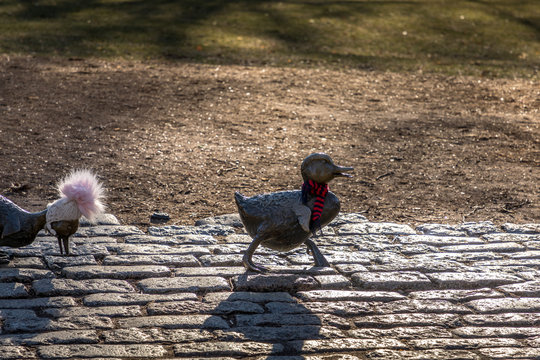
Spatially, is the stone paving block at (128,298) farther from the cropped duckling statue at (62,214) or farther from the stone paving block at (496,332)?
the stone paving block at (496,332)

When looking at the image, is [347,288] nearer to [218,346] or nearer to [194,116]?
[218,346]

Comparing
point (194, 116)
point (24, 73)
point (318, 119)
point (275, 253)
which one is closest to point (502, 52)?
point (318, 119)

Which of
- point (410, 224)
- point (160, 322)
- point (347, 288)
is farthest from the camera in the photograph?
point (410, 224)

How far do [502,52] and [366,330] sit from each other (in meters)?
→ 12.4

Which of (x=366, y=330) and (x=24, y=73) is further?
(x=24, y=73)

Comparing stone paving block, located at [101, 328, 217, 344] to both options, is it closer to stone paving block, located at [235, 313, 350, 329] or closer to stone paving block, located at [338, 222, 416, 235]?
stone paving block, located at [235, 313, 350, 329]

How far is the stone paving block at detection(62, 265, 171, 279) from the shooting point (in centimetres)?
471

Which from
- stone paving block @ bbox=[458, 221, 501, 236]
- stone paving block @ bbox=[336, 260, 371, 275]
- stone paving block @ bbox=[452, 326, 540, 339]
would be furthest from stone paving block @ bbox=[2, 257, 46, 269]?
stone paving block @ bbox=[458, 221, 501, 236]

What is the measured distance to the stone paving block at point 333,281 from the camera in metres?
4.71

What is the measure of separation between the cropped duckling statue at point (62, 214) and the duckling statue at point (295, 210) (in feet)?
3.24

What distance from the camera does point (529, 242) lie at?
19.0 ft

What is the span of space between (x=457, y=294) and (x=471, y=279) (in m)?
0.26

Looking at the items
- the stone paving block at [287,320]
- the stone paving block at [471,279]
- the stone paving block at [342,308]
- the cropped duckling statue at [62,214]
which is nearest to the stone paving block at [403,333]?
the stone paving block at [287,320]

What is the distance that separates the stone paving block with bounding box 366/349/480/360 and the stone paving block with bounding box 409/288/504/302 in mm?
774
